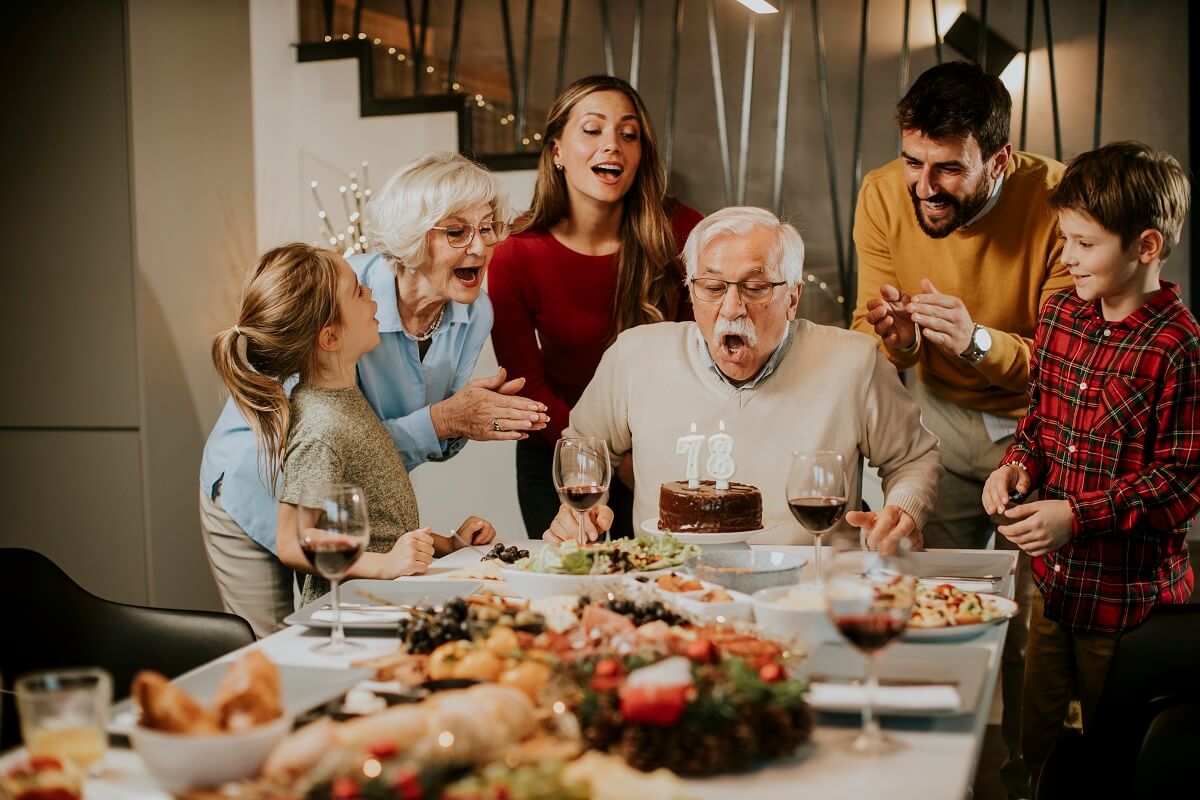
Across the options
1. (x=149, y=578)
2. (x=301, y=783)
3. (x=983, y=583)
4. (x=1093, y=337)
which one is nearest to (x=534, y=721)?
(x=301, y=783)

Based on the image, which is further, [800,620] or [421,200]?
[421,200]

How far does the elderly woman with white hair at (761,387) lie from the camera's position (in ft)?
8.27

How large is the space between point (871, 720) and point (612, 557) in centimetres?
78

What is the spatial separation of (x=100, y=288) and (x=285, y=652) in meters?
3.03

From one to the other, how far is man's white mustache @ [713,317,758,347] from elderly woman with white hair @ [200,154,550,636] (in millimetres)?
454

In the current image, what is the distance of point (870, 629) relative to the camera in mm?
1191

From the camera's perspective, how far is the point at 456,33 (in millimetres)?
4504

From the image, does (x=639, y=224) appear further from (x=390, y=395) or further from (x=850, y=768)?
(x=850, y=768)

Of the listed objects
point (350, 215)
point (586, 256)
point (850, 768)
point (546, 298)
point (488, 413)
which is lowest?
point (850, 768)

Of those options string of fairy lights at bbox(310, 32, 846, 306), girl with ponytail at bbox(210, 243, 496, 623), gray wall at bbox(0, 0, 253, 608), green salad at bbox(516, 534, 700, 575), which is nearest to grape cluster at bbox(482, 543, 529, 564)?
green salad at bbox(516, 534, 700, 575)

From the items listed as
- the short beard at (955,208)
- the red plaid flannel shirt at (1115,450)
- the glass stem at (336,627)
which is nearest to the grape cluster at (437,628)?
the glass stem at (336,627)

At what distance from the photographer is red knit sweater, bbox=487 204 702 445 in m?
3.18

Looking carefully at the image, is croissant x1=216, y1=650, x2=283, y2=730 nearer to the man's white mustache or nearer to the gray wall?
the man's white mustache

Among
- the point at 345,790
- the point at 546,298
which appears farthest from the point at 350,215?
the point at 345,790
